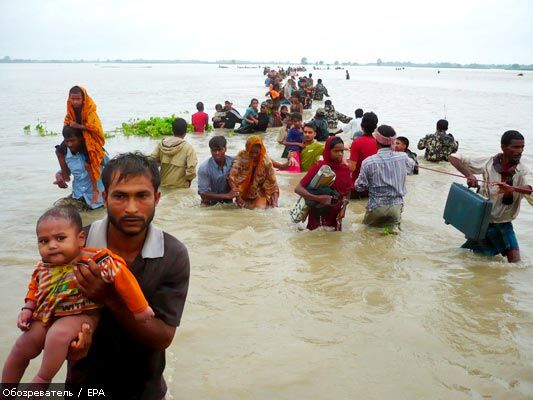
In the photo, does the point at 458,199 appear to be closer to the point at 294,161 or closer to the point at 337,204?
the point at 337,204

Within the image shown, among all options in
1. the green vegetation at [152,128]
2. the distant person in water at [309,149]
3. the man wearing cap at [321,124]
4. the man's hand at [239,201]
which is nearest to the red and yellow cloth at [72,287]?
the man's hand at [239,201]

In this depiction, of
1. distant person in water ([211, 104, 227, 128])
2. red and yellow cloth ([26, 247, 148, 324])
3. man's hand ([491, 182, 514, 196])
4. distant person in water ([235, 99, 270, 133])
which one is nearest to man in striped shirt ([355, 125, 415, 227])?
man's hand ([491, 182, 514, 196])

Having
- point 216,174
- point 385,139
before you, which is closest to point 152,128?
point 216,174

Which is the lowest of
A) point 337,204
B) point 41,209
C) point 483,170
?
point 41,209

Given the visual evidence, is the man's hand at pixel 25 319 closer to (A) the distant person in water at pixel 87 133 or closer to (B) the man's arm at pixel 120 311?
(B) the man's arm at pixel 120 311

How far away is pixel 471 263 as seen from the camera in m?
5.05

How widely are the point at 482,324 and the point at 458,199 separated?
1531 millimetres

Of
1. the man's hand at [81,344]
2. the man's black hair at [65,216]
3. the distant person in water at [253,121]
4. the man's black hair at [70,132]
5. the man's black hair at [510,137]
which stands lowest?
the distant person in water at [253,121]

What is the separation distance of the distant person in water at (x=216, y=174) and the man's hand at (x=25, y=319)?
180 inches

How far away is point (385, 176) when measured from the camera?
5484 mm

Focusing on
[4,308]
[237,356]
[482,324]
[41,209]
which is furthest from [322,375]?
[41,209]

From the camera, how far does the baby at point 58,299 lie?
64.7 inches

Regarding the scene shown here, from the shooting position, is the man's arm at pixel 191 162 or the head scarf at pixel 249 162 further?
the man's arm at pixel 191 162

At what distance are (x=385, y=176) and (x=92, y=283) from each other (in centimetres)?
438
